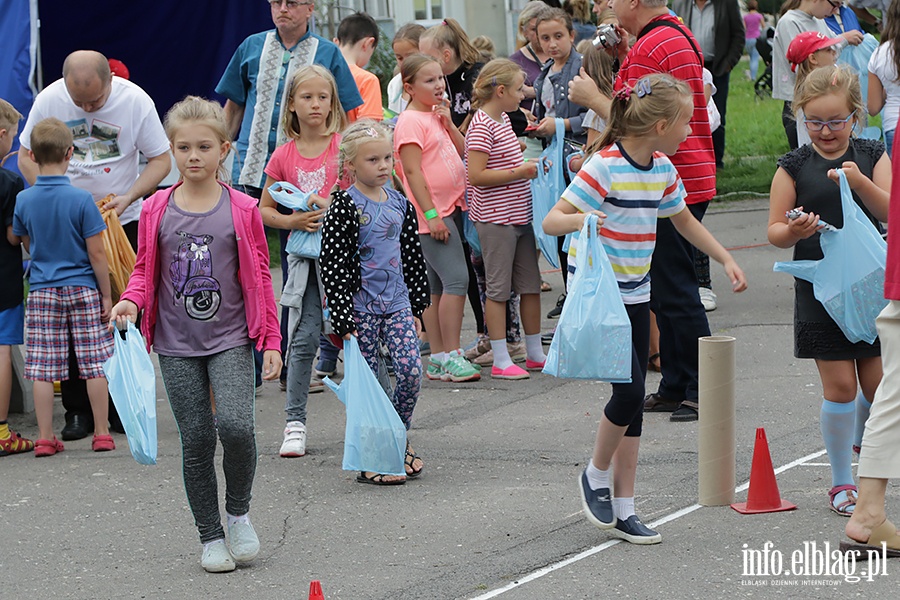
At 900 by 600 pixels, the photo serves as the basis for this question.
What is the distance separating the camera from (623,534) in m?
5.05

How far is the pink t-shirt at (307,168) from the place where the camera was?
271 inches

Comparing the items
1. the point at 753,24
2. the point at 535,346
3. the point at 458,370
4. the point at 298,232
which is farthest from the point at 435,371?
the point at 753,24

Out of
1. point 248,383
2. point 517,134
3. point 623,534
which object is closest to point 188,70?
point 517,134

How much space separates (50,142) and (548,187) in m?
2.93

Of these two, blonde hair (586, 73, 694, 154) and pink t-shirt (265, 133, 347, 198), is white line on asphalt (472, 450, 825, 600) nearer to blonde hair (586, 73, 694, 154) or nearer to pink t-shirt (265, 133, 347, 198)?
blonde hair (586, 73, 694, 154)

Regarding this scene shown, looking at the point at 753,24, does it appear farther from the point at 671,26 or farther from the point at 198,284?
the point at 198,284

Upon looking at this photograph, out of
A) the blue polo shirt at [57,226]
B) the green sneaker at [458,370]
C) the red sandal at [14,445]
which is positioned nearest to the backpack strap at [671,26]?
the green sneaker at [458,370]

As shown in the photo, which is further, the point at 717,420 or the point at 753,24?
the point at 753,24

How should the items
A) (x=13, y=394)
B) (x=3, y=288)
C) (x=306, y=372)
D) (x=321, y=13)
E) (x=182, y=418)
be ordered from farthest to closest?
(x=321, y=13), (x=13, y=394), (x=3, y=288), (x=306, y=372), (x=182, y=418)

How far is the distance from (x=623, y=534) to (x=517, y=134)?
4.02 m

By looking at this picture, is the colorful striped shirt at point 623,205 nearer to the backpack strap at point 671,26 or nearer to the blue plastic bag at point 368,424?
the blue plastic bag at point 368,424

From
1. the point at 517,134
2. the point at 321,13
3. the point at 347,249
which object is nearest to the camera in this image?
the point at 347,249

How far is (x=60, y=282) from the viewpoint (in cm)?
700

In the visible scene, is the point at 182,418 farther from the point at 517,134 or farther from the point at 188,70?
the point at 188,70
